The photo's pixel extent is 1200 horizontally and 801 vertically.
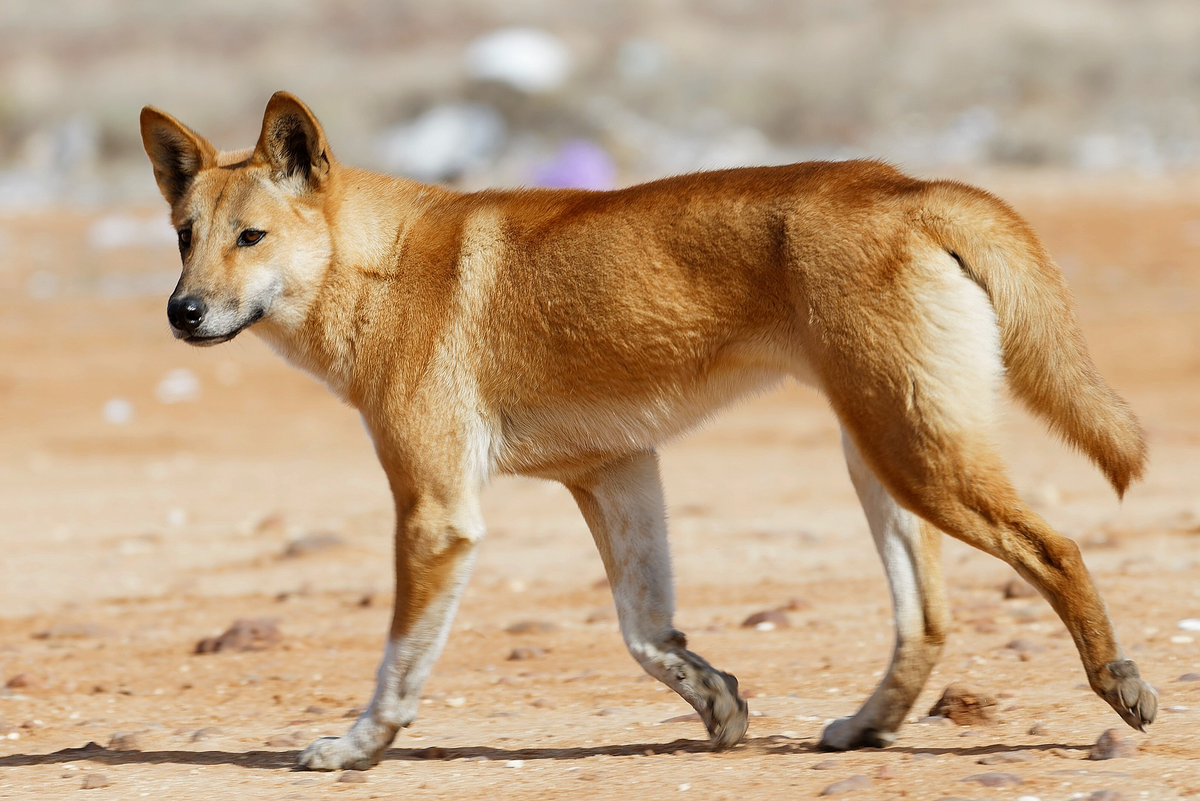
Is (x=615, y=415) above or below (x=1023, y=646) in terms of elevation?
above

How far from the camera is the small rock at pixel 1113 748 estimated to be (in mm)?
4285

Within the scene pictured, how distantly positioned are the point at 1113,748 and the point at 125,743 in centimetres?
331

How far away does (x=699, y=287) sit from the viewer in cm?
465

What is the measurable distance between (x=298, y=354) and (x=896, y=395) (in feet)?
7.20

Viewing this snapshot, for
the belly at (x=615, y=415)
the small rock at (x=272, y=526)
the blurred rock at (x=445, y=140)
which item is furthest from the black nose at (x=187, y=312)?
the blurred rock at (x=445, y=140)

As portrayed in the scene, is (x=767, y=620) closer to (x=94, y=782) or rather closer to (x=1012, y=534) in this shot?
(x=1012, y=534)

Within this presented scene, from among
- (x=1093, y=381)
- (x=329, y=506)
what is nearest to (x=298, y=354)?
(x=1093, y=381)

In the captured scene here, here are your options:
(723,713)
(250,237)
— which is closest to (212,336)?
(250,237)

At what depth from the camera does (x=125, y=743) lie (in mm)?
5293

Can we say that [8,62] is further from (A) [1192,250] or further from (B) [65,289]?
(A) [1192,250]

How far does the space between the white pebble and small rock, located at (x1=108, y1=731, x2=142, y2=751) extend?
9.17 m

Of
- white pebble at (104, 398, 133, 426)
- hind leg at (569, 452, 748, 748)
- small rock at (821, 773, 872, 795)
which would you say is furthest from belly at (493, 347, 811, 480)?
white pebble at (104, 398, 133, 426)

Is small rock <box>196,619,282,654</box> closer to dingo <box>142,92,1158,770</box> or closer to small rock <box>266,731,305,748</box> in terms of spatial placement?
small rock <box>266,731,305,748</box>

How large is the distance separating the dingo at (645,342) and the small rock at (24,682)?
201 centimetres
